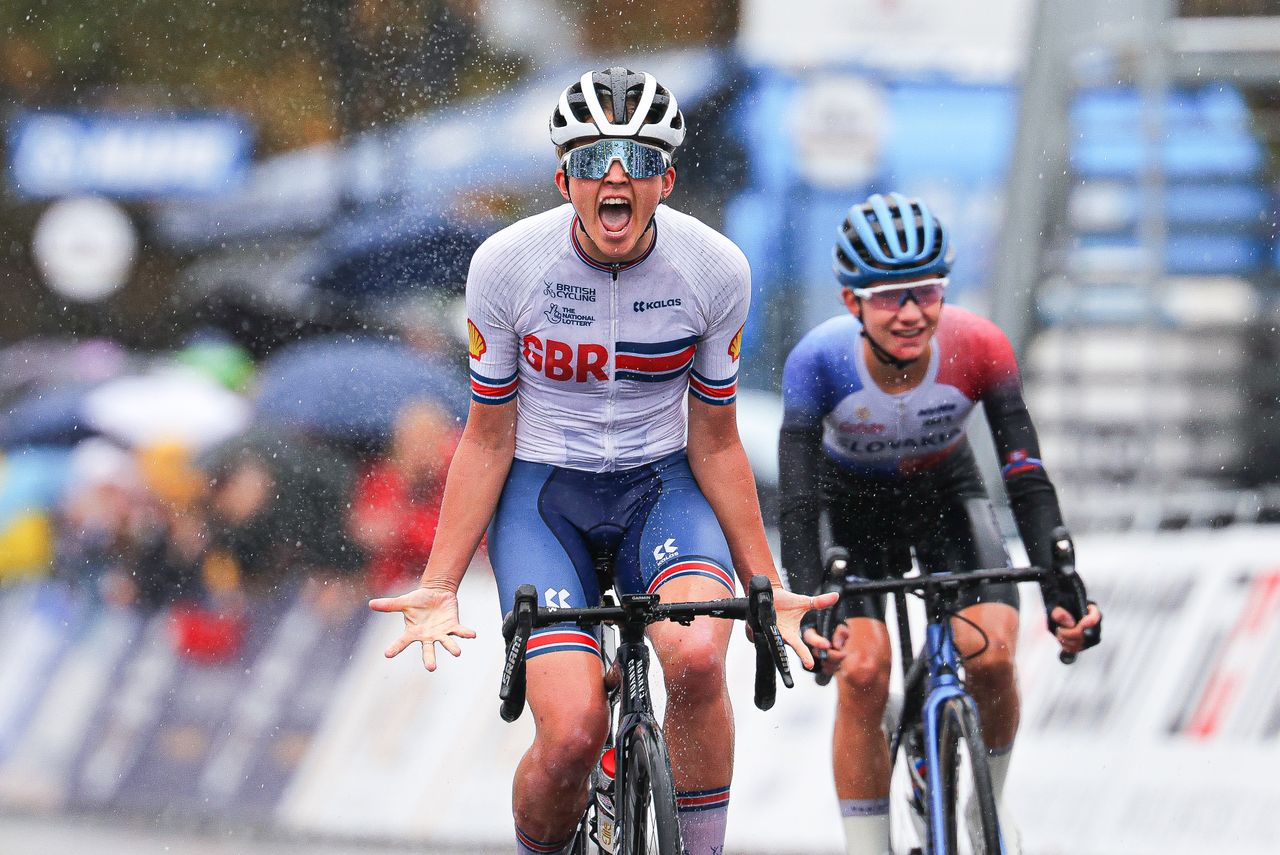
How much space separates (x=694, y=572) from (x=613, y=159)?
1.00 m

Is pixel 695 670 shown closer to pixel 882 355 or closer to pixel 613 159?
pixel 613 159

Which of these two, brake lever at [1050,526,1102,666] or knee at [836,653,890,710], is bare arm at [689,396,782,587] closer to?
knee at [836,653,890,710]

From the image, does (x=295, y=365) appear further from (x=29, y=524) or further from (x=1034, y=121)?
(x=1034, y=121)

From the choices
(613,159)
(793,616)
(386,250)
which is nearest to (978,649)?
(793,616)

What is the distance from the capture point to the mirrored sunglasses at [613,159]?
416cm

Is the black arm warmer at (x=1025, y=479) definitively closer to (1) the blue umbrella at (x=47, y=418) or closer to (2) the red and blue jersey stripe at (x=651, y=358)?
(2) the red and blue jersey stripe at (x=651, y=358)

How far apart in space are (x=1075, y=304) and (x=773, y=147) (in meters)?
2.11

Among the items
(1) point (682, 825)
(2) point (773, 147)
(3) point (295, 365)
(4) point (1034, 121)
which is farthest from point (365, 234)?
(1) point (682, 825)

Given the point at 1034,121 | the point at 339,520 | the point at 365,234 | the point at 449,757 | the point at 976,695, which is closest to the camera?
the point at 976,695

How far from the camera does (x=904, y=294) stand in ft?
16.3

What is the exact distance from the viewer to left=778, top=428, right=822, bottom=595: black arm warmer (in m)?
4.95

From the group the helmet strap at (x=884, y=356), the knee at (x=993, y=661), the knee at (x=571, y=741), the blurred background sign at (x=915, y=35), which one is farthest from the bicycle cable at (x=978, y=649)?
the blurred background sign at (x=915, y=35)

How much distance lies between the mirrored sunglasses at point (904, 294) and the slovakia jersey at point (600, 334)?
23.9 inches

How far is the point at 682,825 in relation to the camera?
4215 millimetres
